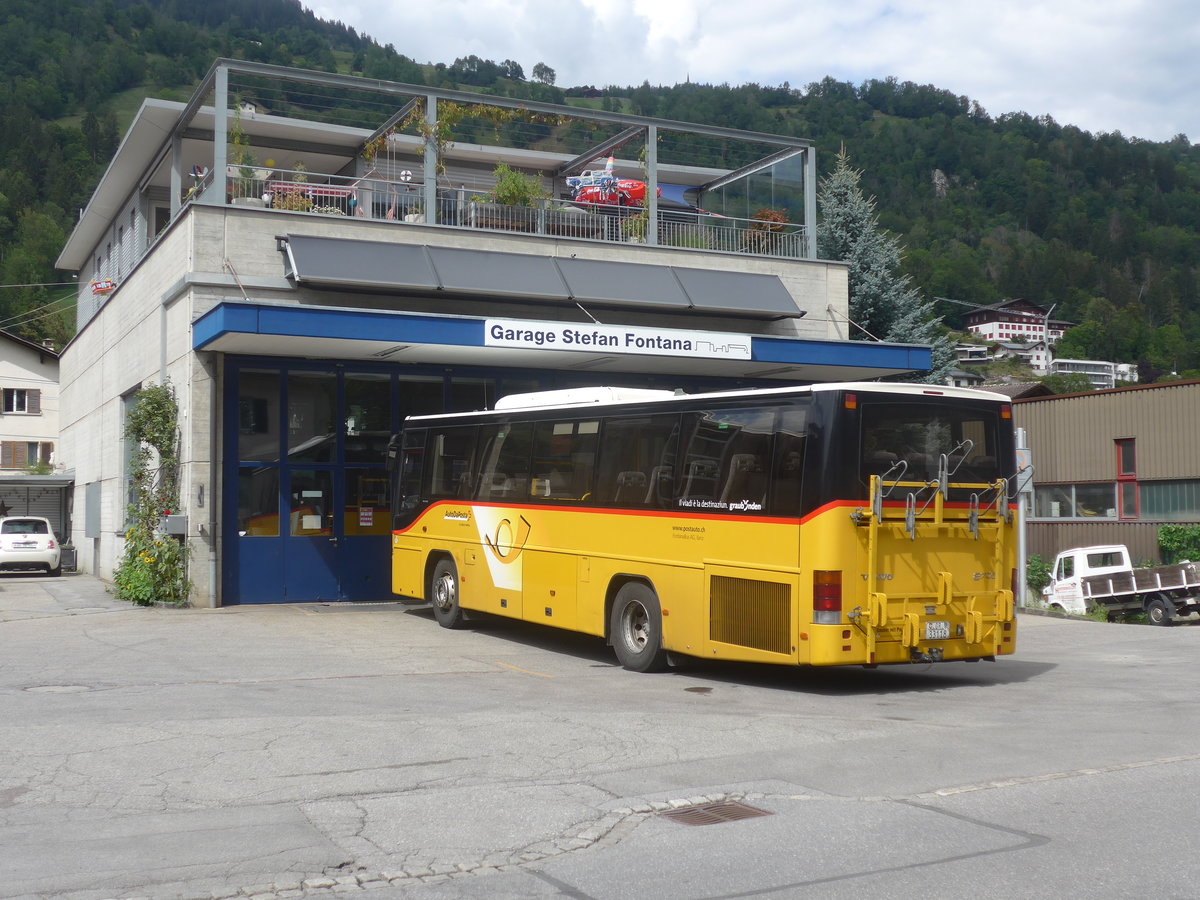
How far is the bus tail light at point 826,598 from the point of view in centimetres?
1145

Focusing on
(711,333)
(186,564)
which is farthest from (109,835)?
(711,333)

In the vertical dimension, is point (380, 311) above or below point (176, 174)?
below

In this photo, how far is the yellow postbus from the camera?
1161 cm

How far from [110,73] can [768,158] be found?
137 meters

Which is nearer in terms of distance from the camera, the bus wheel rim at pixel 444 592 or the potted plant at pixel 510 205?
the bus wheel rim at pixel 444 592

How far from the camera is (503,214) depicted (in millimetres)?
23812

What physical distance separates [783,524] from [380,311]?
30.4 feet

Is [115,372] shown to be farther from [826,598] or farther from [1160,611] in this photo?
[1160,611]

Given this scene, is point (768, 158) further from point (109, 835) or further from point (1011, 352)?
point (1011, 352)

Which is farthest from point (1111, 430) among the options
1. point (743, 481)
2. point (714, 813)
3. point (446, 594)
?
point (714, 813)

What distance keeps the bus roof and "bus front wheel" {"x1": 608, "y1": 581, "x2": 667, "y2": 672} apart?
6.92 ft

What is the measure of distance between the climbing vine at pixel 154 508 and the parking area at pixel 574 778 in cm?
575

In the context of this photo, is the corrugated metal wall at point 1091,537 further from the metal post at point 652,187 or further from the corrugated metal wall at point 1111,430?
the metal post at point 652,187

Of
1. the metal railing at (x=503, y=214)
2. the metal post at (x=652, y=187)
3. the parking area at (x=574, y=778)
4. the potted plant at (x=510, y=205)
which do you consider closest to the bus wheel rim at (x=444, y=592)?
the parking area at (x=574, y=778)
